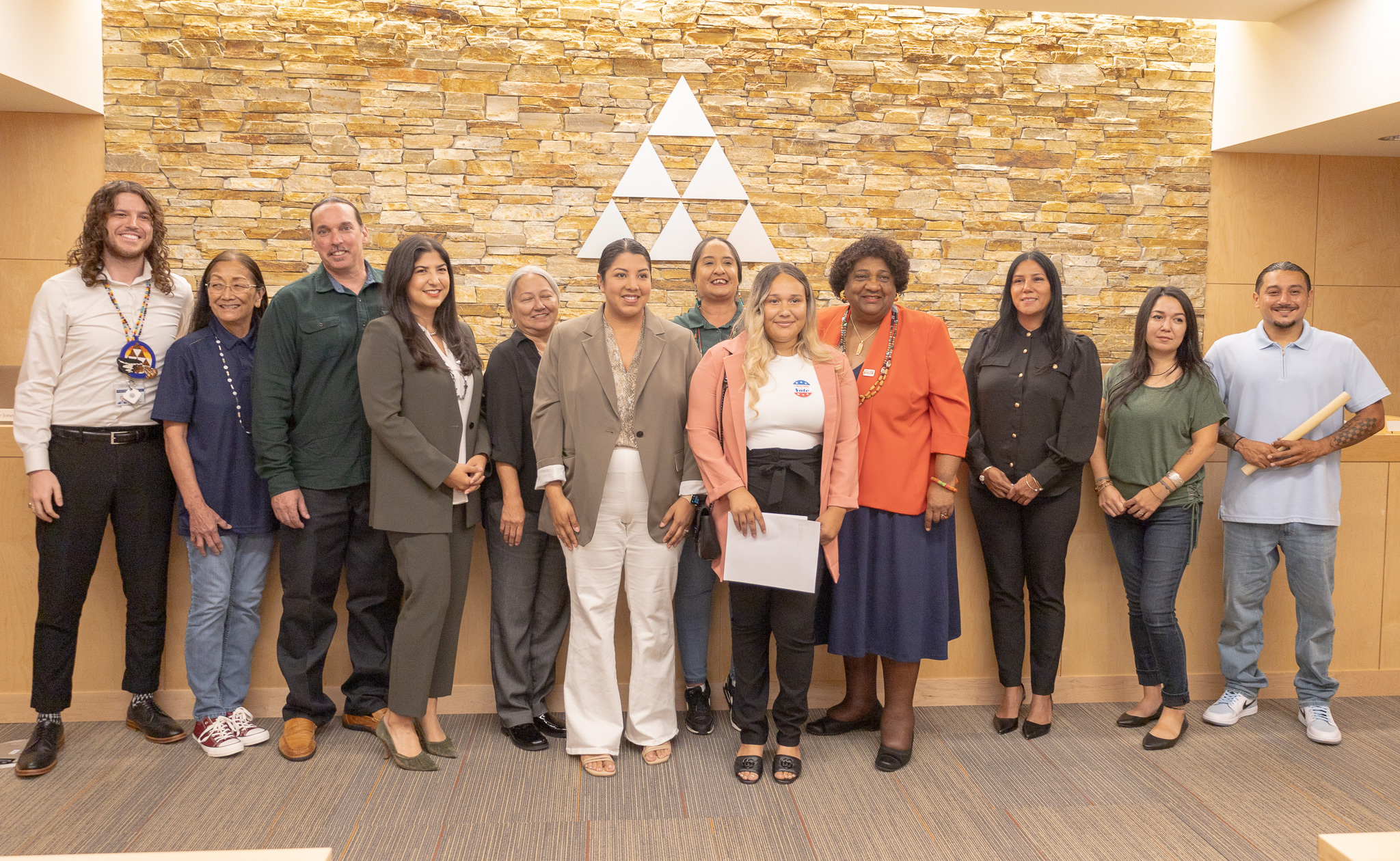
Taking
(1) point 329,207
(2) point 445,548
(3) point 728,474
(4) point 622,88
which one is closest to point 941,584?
(3) point 728,474

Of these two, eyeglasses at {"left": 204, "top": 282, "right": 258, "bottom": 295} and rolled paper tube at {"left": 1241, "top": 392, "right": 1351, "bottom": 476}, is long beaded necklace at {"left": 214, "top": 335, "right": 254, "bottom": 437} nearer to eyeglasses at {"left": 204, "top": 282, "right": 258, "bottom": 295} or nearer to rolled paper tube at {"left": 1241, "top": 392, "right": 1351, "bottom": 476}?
eyeglasses at {"left": 204, "top": 282, "right": 258, "bottom": 295}

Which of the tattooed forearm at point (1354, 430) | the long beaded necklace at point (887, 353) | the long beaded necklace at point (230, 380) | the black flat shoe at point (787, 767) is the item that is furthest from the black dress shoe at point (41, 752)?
the tattooed forearm at point (1354, 430)

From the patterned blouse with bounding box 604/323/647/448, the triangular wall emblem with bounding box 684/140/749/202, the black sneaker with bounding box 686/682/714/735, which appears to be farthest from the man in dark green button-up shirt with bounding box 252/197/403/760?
the triangular wall emblem with bounding box 684/140/749/202

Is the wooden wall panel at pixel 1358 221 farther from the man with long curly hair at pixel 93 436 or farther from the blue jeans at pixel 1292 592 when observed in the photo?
the man with long curly hair at pixel 93 436

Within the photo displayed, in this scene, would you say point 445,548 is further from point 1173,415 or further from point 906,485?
point 1173,415

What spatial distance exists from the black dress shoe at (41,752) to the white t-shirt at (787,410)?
2.36 meters

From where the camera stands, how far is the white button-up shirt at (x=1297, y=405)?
10.2ft

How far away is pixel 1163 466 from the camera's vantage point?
3053 millimetres

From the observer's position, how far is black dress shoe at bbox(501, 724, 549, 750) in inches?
116

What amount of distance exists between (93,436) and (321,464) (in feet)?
2.32

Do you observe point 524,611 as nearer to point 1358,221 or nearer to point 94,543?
point 94,543

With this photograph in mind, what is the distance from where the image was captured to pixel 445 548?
2.79 meters

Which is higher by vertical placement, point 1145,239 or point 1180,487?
point 1145,239

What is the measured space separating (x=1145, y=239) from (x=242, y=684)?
17.8 feet
